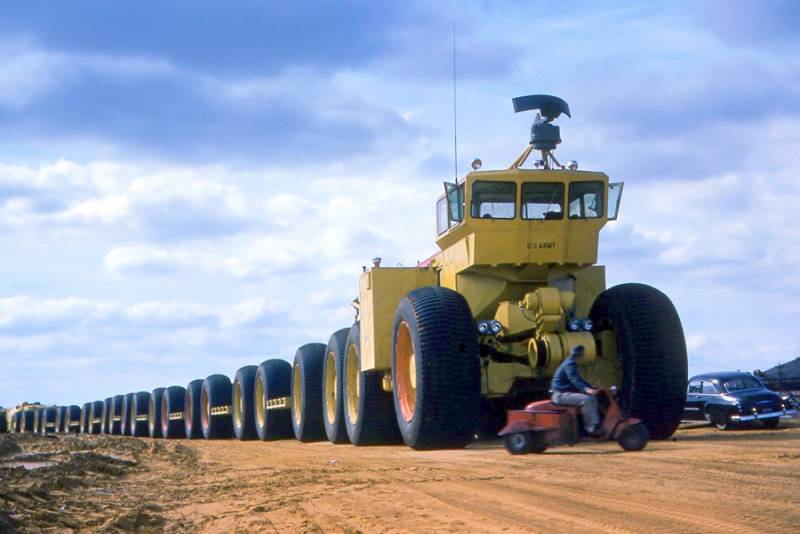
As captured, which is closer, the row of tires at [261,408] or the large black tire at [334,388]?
the large black tire at [334,388]

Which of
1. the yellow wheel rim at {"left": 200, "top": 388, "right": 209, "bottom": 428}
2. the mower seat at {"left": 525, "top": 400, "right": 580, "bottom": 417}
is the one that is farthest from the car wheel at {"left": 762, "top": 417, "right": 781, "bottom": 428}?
the yellow wheel rim at {"left": 200, "top": 388, "right": 209, "bottom": 428}

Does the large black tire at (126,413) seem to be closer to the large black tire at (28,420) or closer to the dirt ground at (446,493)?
the large black tire at (28,420)

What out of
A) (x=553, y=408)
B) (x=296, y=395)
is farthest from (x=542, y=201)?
(x=296, y=395)

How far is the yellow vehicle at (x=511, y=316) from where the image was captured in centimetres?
1417

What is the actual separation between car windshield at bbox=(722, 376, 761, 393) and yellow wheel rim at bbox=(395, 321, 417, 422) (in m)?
9.66

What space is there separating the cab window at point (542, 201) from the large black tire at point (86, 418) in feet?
115

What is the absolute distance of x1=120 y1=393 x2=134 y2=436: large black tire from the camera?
3922 centimetres

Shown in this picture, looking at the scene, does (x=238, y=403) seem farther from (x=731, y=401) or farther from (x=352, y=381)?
(x=731, y=401)

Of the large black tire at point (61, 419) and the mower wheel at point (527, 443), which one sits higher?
the large black tire at point (61, 419)

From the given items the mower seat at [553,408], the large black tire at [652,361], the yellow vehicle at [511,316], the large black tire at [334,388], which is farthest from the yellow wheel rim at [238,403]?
the mower seat at [553,408]

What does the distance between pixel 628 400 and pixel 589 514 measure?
7614 mm

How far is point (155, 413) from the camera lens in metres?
35.2

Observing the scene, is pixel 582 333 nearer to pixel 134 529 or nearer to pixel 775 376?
pixel 134 529

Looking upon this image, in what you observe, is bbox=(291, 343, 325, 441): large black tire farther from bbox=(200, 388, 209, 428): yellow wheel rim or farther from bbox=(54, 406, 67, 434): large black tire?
bbox=(54, 406, 67, 434): large black tire
